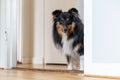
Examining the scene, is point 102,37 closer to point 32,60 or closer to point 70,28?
point 70,28

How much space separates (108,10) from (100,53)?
41cm

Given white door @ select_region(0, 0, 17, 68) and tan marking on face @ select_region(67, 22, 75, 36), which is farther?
white door @ select_region(0, 0, 17, 68)

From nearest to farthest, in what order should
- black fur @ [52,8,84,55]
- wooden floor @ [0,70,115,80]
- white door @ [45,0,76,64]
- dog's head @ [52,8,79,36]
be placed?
wooden floor @ [0,70,115,80], black fur @ [52,8,84,55], dog's head @ [52,8,79,36], white door @ [45,0,76,64]

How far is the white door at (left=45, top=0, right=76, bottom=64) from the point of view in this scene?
4.66 metres

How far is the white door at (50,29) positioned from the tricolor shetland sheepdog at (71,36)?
1.26m

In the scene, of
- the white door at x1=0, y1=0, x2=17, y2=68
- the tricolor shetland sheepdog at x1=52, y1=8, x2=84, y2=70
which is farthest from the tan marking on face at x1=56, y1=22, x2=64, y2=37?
the white door at x1=0, y1=0, x2=17, y2=68

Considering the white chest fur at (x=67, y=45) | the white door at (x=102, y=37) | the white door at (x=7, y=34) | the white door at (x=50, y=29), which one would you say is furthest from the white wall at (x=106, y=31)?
the white door at (x=50, y=29)

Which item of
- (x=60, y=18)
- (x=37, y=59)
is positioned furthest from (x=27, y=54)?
(x=60, y=18)

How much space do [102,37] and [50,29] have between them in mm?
Result: 2600

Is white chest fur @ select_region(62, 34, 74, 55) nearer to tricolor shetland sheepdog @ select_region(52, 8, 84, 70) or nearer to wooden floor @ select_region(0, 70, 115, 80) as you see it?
tricolor shetland sheepdog @ select_region(52, 8, 84, 70)

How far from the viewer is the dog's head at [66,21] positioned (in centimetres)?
330

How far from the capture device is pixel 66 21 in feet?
10.9

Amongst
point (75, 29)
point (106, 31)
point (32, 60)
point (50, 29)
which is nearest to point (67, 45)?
point (75, 29)

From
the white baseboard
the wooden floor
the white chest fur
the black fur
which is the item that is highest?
the black fur
